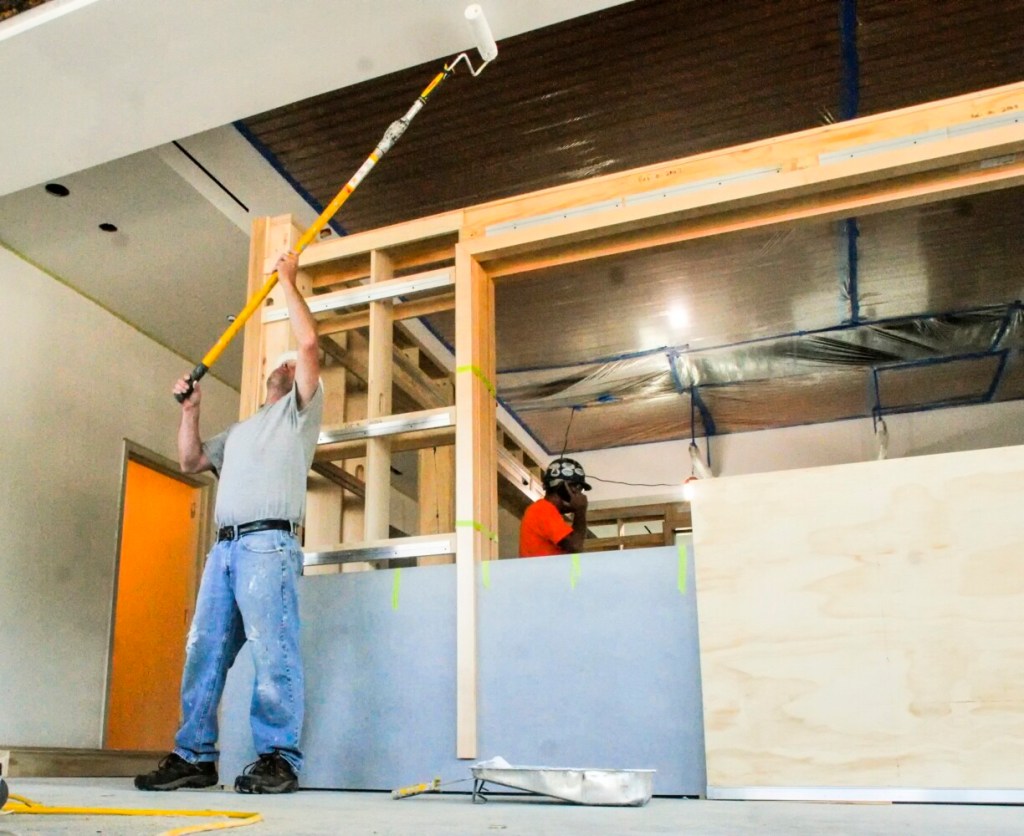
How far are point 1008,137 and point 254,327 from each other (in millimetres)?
2434

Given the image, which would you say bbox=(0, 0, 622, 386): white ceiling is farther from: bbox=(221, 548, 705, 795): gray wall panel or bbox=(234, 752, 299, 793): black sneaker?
bbox=(234, 752, 299, 793): black sneaker

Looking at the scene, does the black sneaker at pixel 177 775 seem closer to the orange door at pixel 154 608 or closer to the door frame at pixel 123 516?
the door frame at pixel 123 516

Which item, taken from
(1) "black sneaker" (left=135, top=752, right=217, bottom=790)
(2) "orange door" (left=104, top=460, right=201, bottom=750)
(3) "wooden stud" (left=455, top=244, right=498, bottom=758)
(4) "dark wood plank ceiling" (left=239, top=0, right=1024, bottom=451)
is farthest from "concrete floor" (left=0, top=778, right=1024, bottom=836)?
(2) "orange door" (left=104, top=460, right=201, bottom=750)

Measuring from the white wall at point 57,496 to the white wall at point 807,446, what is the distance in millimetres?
3928

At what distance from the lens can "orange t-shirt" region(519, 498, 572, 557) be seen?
3.67 m

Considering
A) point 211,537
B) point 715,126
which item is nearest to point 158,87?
point 715,126

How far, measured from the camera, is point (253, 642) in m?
2.44

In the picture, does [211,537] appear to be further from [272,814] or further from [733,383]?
[272,814]

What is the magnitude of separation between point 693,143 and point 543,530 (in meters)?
1.90

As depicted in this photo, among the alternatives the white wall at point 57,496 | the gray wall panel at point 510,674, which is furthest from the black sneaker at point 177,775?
the white wall at point 57,496

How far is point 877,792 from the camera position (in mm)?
2029

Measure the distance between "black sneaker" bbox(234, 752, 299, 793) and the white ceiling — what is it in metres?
2.04

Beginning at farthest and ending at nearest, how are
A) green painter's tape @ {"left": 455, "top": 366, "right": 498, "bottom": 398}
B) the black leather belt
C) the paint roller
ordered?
green painter's tape @ {"left": 455, "top": 366, "right": 498, "bottom": 398} < the paint roller < the black leather belt

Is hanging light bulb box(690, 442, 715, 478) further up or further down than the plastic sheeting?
further down
